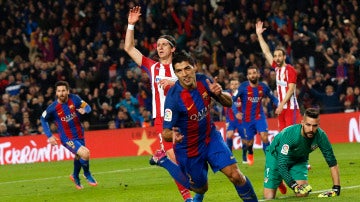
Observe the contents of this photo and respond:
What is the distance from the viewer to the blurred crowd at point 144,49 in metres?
28.1

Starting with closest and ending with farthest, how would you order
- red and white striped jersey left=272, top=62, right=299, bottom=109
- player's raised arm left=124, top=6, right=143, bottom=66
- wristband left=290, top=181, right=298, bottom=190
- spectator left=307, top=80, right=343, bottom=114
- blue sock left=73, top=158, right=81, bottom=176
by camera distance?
wristband left=290, top=181, right=298, bottom=190, player's raised arm left=124, top=6, right=143, bottom=66, blue sock left=73, top=158, right=81, bottom=176, red and white striped jersey left=272, top=62, right=299, bottom=109, spectator left=307, top=80, right=343, bottom=114

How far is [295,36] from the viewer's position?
96.1ft

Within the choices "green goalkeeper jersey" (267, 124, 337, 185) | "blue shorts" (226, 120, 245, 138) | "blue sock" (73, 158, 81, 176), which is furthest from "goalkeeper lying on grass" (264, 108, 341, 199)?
"blue shorts" (226, 120, 245, 138)

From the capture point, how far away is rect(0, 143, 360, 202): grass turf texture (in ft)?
48.4

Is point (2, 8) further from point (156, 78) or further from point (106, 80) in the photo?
point (156, 78)

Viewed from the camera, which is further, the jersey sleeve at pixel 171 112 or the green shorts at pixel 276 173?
the green shorts at pixel 276 173

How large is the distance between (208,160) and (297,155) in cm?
241

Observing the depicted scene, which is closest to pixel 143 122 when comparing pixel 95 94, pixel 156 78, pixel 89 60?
pixel 95 94

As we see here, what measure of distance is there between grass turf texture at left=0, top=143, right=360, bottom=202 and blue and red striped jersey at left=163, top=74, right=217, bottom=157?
2528 mm

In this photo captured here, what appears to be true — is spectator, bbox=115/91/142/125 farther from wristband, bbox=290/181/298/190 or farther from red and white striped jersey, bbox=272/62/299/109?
wristband, bbox=290/181/298/190

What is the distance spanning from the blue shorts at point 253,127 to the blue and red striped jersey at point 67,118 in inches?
182

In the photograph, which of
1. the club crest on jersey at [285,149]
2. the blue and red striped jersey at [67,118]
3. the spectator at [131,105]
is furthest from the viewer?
the spectator at [131,105]

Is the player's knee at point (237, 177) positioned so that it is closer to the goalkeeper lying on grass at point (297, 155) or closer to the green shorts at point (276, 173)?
the goalkeeper lying on grass at point (297, 155)

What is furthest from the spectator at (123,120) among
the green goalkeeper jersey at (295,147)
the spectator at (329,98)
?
the green goalkeeper jersey at (295,147)
